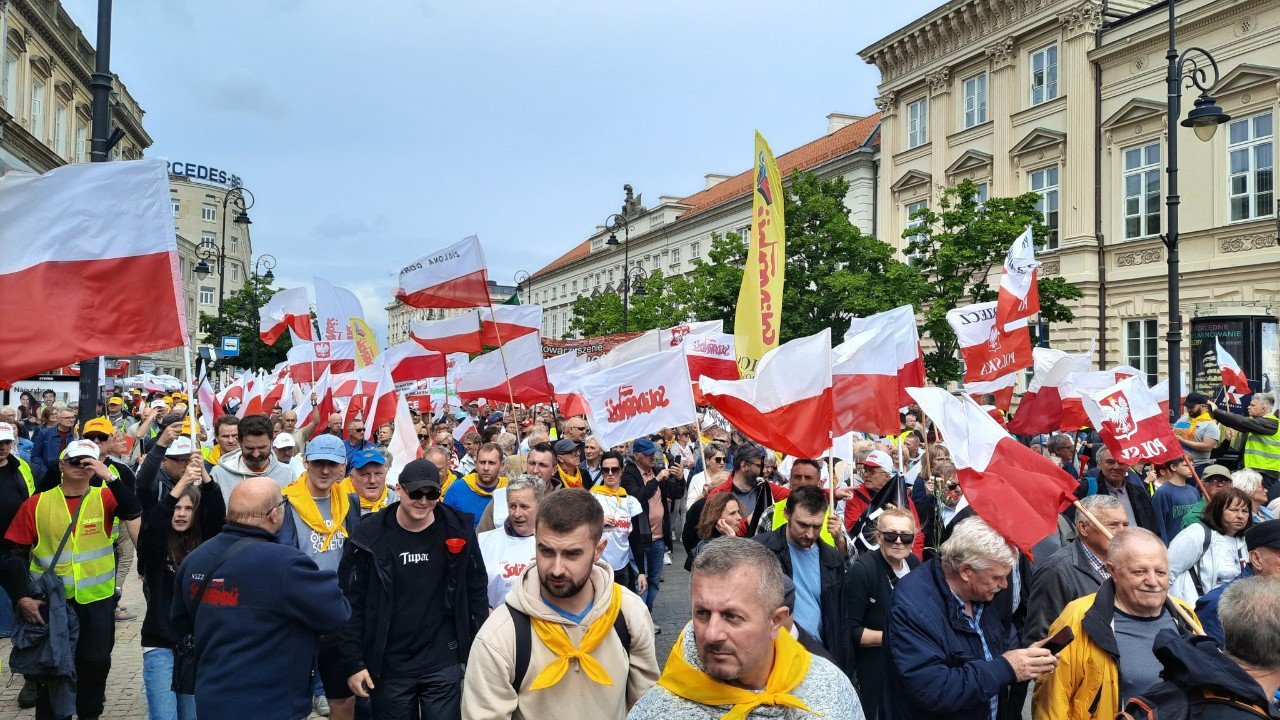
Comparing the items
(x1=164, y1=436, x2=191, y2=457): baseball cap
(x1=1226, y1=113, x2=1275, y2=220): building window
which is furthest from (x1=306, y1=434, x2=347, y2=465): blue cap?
(x1=1226, y1=113, x2=1275, y2=220): building window

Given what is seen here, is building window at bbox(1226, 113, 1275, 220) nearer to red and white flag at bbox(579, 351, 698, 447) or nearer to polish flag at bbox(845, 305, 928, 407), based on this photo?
polish flag at bbox(845, 305, 928, 407)

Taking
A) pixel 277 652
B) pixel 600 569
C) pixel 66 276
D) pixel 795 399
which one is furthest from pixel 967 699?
pixel 66 276

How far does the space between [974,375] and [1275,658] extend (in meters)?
8.74

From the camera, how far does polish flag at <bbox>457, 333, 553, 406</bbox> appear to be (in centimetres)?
1315

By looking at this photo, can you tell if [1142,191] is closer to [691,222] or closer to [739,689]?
[739,689]

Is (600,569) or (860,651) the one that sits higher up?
(600,569)

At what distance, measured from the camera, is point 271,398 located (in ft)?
62.4

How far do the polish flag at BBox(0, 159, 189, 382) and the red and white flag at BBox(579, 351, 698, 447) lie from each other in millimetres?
4490

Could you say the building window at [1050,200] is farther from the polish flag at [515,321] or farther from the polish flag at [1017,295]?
the polish flag at [515,321]

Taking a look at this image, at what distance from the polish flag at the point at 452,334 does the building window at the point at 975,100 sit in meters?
27.2

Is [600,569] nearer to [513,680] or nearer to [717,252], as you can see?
[513,680]

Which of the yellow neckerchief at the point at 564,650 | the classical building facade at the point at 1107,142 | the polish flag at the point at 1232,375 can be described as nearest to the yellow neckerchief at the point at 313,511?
the yellow neckerchief at the point at 564,650

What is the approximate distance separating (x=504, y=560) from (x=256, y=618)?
1.47m

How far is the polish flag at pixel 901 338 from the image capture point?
8.27 m
